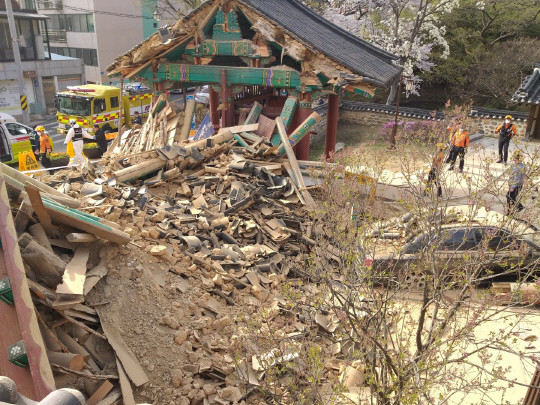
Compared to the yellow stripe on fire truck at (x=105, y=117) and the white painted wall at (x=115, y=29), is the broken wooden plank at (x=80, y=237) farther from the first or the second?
the white painted wall at (x=115, y=29)

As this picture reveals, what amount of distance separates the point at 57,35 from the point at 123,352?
46.4 meters

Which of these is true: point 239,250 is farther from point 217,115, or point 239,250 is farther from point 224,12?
point 217,115

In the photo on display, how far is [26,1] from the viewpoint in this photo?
35562 millimetres

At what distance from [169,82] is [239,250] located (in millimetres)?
8785

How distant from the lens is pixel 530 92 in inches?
849

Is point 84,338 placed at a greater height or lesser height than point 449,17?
lesser

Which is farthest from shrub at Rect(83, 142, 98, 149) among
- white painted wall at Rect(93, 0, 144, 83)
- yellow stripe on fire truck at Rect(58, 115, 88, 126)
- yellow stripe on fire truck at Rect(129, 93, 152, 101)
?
white painted wall at Rect(93, 0, 144, 83)

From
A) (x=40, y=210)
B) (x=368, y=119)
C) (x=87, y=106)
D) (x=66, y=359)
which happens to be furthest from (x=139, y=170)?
(x=368, y=119)

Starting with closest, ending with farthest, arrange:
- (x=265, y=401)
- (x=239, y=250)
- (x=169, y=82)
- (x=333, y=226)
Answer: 1. (x=265, y=401)
2. (x=333, y=226)
3. (x=239, y=250)
4. (x=169, y=82)

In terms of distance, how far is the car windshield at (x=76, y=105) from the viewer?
75.3ft

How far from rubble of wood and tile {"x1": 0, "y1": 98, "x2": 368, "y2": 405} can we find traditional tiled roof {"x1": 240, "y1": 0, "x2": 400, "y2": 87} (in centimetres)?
358

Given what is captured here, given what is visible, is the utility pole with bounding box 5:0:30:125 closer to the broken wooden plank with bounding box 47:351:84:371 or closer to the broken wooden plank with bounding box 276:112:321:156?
the broken wooden plank with bounding box 276:112:321:156

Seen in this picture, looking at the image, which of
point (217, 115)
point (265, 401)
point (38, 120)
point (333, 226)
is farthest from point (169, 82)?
point (38, 120)

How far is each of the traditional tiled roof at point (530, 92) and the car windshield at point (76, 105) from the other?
20.6 metres
